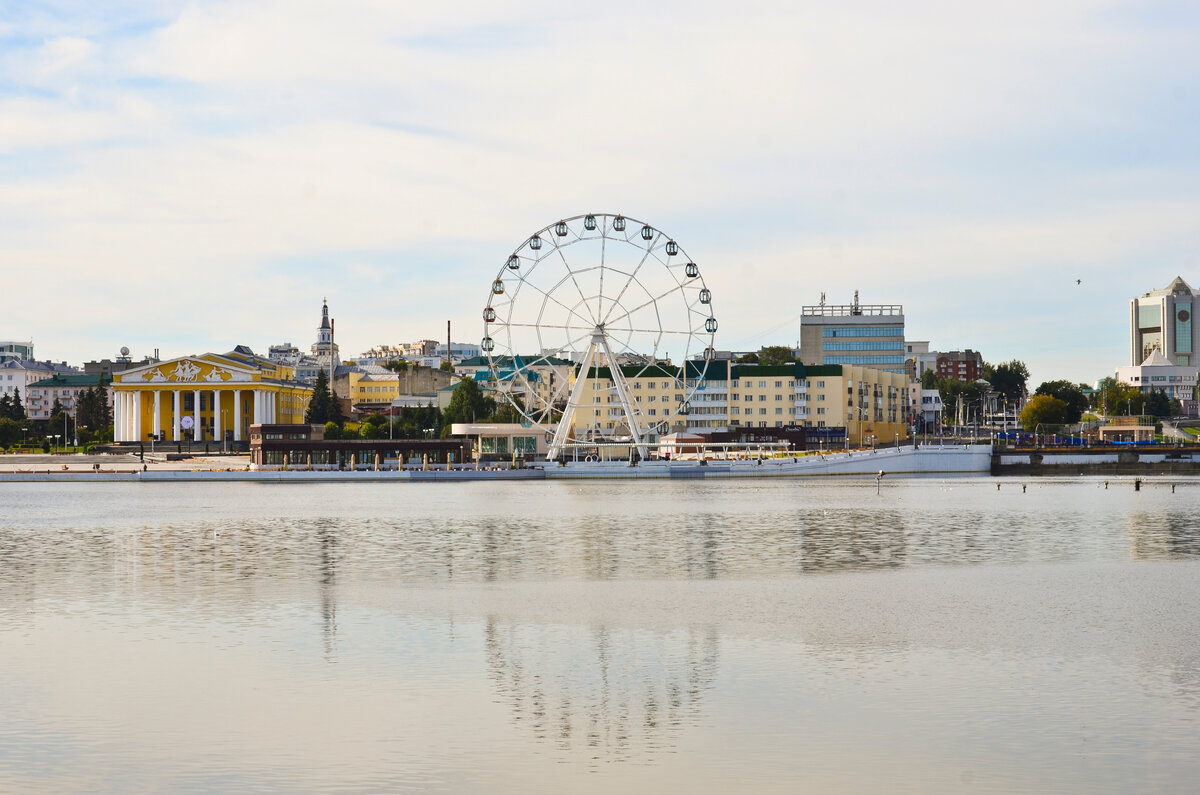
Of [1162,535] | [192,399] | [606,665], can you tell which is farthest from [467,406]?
[606,665]

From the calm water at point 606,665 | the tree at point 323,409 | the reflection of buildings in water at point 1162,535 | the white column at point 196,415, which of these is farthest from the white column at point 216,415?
the reflection of buildings in water at point 1162,535

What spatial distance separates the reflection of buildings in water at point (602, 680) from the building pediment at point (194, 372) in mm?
168320

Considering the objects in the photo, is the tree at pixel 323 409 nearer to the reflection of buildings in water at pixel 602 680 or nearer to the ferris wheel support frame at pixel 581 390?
the ferris wheel support frame at pixel 581 390

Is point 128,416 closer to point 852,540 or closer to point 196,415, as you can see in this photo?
point 196,415

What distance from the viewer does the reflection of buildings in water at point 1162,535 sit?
4575cm

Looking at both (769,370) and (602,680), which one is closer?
(602,680)

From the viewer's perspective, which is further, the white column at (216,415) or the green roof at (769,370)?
the white column at (216,415)

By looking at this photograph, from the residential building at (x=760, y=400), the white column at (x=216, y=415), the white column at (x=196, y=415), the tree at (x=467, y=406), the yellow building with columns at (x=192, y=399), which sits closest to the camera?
the tree at (x=467, y=406)

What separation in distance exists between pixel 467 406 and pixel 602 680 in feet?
492

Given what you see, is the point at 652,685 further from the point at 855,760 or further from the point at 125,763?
the point at 125,763

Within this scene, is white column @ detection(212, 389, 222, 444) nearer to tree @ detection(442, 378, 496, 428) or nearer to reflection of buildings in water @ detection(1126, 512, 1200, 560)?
tree @ detection(442, 378, 496, 428)

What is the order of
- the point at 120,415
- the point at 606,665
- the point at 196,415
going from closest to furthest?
the point at 606,665 → the point at 120,415 → the point at 196,415

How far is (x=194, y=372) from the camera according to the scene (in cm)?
19062

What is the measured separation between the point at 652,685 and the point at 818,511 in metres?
51.8
